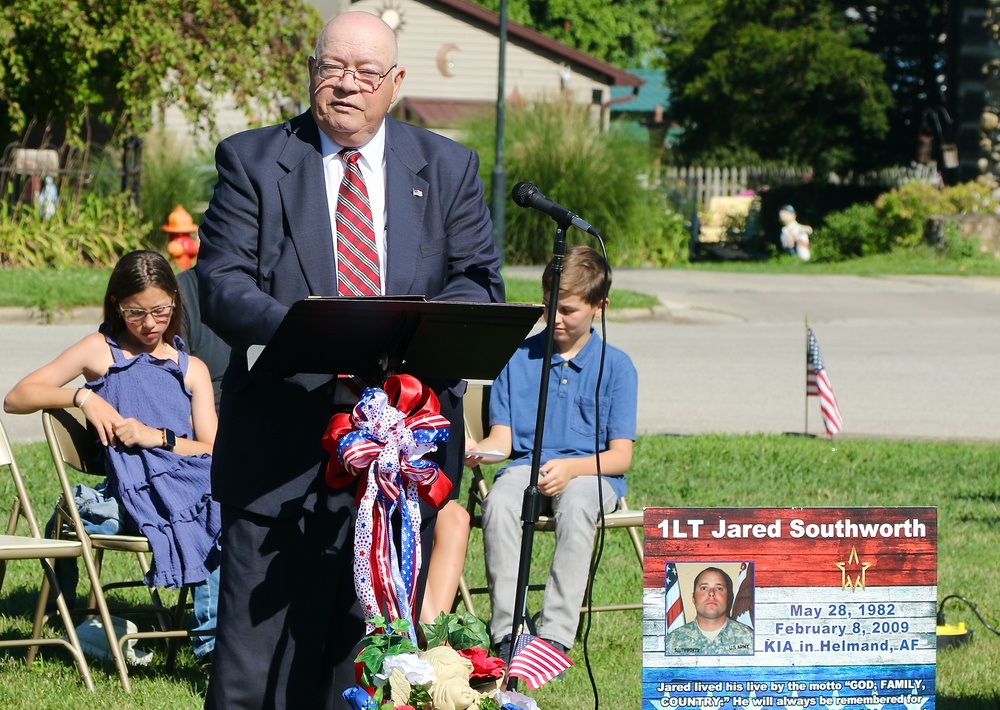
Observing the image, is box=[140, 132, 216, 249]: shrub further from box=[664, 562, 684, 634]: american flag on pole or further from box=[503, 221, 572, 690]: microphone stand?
box=[664, 562, 684, 634]: american flag on pole

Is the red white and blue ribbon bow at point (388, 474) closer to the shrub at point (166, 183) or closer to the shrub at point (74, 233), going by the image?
the shrub at point (74, 233)

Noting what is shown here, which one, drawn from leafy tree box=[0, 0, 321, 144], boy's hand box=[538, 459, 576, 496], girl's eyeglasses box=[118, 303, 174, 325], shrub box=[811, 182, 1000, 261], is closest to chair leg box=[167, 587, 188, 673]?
girl's eyeglasses box=[118, 303, 174, 325]

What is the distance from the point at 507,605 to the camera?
502cm

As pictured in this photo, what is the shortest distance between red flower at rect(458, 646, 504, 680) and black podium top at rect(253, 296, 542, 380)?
23.8 inches

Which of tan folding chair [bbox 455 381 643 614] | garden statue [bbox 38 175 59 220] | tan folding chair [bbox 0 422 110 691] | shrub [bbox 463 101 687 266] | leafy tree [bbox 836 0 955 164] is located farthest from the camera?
leafy tree [bbox 836 0 955 164]

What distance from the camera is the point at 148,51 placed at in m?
19.4

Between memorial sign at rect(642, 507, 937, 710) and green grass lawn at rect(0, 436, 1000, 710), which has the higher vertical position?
memorial sign at rect(642, 507, 937, 710)

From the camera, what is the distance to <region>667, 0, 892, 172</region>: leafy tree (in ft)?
101

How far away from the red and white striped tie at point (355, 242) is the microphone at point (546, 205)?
42 cm

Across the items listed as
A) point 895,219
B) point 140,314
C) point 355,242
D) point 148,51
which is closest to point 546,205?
point 355,242

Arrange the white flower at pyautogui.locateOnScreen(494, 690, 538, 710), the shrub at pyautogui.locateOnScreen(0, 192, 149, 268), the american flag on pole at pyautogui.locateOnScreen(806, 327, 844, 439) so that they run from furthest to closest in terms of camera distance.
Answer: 1. the shrub at pyautogui.locateOnScreen(0, 192, 149, 268)
2. the american flag on pole at pyautogui.locateOnScreen(806, 327, 844, 439)
3. the white flower at pyautogui.locateOnScreen(494, 690, 538, 710)

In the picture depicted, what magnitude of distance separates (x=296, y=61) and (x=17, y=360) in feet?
32.3

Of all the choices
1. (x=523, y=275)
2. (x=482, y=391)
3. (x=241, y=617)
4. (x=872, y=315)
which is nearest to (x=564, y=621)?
(x=482, y=391)

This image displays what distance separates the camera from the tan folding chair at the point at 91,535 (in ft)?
15.8
